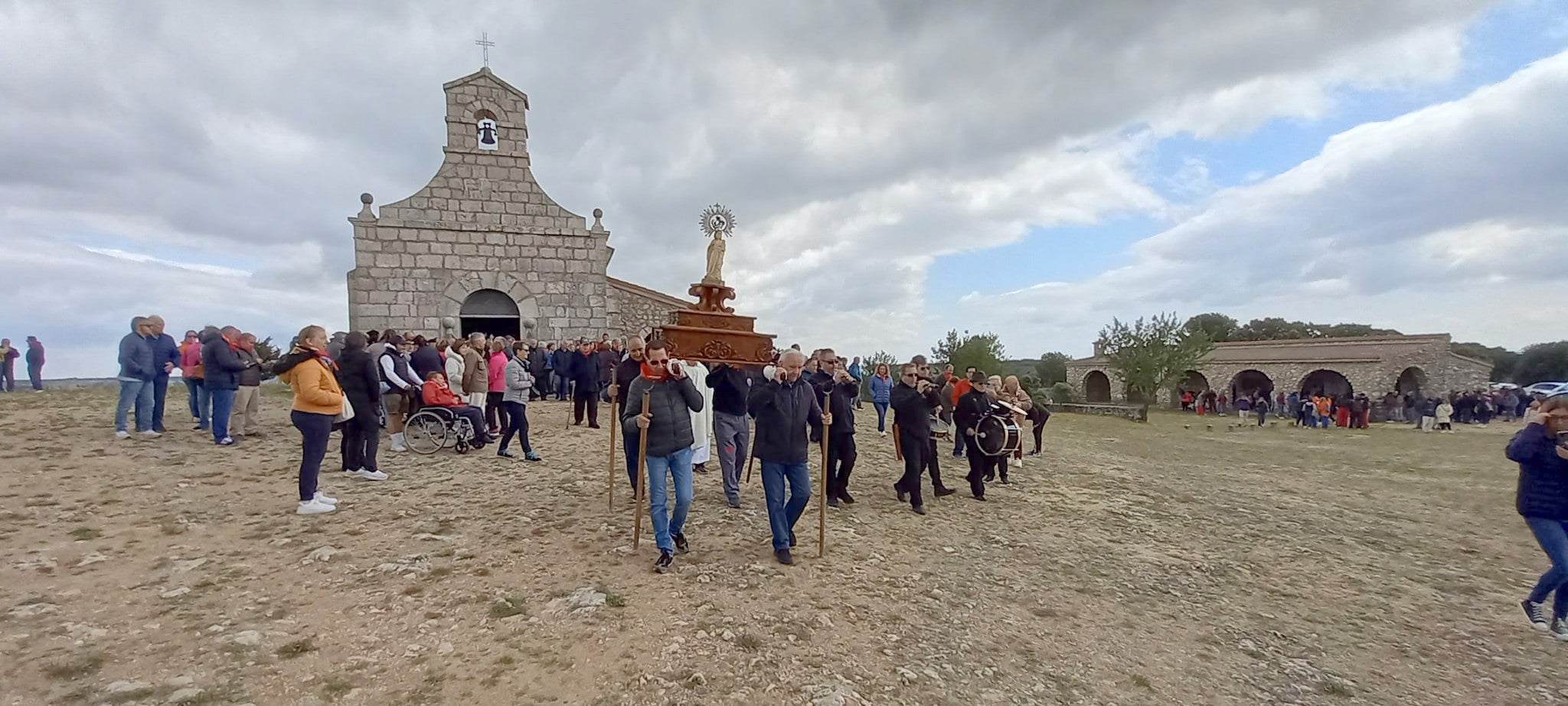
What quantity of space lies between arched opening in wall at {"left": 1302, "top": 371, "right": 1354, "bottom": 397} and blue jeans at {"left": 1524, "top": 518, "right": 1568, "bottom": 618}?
33.8 m

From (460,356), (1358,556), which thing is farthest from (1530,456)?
(460,356)

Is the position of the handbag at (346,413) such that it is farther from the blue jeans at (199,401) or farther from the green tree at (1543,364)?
the green tree at (1543,364)

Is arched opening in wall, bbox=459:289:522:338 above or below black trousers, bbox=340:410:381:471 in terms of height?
above

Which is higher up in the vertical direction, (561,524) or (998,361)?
(998,361)

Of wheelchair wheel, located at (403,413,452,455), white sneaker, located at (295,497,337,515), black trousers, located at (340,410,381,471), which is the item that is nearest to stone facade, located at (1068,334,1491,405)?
wheelchair wheel, located at (403,413,452,455)

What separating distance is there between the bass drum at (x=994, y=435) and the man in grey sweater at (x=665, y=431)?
4572 mm

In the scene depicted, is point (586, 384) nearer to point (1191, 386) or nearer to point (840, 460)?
point (840, 460)

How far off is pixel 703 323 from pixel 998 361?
2801cm

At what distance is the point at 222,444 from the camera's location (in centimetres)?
855

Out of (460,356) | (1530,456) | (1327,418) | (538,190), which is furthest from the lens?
(1327,418)

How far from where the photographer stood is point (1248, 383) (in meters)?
36.0

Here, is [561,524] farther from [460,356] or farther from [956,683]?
[460,356]

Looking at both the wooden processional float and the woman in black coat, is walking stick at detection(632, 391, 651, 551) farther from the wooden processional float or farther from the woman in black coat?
the woman in black coat

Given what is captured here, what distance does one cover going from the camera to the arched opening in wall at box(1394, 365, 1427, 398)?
3031 cm
